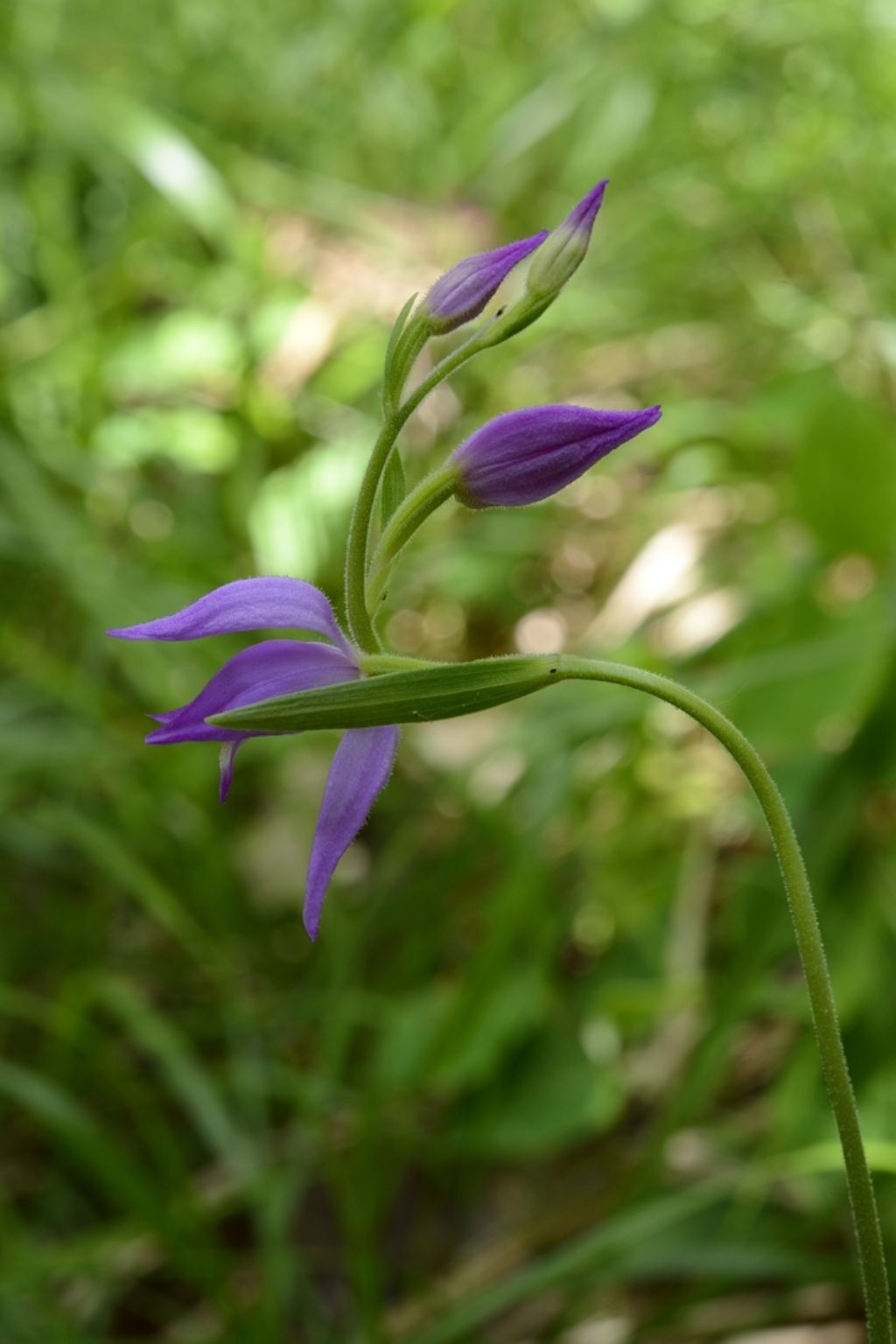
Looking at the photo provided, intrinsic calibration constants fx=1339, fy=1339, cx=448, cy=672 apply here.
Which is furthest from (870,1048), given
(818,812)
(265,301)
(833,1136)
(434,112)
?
(434,112)

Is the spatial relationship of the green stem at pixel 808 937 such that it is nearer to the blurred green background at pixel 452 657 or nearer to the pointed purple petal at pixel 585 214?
the pointed purple petal at pixel 585 214

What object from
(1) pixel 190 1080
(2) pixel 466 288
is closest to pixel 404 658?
(2) pixel 466 288

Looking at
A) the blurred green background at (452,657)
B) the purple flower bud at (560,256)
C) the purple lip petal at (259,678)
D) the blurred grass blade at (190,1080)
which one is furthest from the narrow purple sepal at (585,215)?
the blurred grass blade at (190,1080)

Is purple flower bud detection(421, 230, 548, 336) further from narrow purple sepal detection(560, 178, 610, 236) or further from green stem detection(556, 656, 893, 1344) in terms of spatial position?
green stem detection(556, 656, 893, 1344)

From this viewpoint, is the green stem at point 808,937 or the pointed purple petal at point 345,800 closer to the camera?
the green stem at point 808,937

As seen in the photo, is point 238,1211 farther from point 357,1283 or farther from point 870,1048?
point 870,1048

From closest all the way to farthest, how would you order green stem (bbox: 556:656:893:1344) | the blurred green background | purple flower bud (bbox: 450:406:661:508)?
green stem (bbox: 556:656:893:1344)
purple flower bud (bbox: 450:406:661:508)
the blurred green background

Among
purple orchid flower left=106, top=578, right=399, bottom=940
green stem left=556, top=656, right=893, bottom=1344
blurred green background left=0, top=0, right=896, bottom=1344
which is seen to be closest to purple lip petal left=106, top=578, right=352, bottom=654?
purple orchid flower left=106, top=578, right=399, bottom=940

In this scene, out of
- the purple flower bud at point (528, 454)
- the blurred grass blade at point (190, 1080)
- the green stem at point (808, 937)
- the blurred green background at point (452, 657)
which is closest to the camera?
the green stem at point (808, 937)
